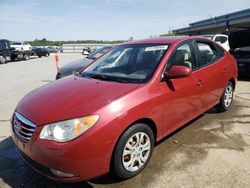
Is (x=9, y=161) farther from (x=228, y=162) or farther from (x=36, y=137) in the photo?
(x=228, y=162)

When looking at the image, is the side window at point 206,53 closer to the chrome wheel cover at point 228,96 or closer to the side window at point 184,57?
the side window at point 184,57

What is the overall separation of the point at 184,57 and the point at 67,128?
226 cm

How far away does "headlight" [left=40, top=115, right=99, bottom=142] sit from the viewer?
8.50ft

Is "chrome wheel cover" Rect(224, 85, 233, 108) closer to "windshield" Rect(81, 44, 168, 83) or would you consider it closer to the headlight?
"windshield" Rect(81, 44, 168, 83)

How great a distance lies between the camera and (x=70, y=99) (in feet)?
9.96

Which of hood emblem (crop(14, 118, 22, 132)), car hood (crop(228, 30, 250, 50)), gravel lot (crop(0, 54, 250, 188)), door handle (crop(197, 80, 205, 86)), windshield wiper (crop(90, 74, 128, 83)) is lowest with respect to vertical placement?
gravel lot (crop(0, 54, 250, 188))

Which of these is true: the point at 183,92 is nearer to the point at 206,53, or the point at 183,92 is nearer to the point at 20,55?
the point at 206,53

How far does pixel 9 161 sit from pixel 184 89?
8.99 ft

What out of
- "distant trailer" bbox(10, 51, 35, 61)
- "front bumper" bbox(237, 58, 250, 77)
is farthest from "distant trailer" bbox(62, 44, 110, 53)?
"front bumper" bbox(237, 58, 250, 77)

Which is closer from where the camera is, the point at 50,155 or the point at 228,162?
the point at 50,155

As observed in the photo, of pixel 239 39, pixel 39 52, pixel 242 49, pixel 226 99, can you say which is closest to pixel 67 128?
pixel 226 99

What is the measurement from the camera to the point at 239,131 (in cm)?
442

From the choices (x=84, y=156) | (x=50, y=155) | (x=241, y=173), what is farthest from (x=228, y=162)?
(x=50, y=155)

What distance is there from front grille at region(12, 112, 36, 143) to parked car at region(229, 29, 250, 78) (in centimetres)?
779
